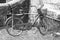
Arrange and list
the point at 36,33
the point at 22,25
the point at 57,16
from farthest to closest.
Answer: the point at 36,33 < the point at 22,25 < the point at 57,16

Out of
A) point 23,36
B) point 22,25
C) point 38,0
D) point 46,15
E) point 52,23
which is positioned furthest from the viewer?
point 38,0

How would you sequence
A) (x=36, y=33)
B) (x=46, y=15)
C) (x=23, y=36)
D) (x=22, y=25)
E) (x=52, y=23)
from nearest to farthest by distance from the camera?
(x=52, y=23), (x=46, y=15), (x=22, y=25), (x=23, y=36), (x=36, y=33)

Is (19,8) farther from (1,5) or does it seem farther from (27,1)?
(1,5)

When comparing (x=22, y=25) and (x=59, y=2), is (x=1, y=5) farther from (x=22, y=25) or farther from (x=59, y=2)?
(x=59, y=2)

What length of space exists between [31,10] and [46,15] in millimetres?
2450

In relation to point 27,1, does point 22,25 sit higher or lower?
lower

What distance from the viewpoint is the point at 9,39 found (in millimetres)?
5070

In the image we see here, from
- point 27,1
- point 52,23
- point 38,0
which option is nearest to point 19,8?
point 27,1

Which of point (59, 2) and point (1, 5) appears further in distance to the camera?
point (59, 2)

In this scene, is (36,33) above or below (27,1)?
below

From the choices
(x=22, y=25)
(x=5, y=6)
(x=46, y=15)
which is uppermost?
(x=5, y=6)

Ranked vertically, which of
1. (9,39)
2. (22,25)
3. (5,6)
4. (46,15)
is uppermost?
(5,6)

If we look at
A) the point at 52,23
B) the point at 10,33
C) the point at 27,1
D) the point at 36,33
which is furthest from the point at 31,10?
the point at 52,23

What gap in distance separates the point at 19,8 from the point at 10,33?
1.98 m
